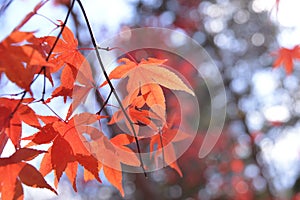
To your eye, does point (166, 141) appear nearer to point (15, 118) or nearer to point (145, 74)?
point (145, 74)

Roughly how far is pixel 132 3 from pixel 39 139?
238 centimetres

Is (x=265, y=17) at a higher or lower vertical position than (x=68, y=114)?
higher

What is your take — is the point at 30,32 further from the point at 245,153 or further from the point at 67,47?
the point at 245,153

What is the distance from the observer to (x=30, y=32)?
608mm

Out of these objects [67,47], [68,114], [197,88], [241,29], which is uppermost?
[241,29]

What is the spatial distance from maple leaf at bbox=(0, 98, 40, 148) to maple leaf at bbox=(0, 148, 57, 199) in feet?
0.14

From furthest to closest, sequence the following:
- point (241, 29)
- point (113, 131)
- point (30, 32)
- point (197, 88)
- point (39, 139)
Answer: point (241, 29)
point (197, 88)
point (113, 131)
point (39, 139)
point (30, 32)

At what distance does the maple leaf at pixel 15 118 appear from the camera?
694 mm

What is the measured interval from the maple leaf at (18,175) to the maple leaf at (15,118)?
4 centimetres

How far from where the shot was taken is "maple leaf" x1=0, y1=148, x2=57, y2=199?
655 millimetres

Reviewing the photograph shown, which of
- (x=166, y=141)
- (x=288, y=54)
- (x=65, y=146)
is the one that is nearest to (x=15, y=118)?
(x=65, y=146)

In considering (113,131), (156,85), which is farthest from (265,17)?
(156,85)

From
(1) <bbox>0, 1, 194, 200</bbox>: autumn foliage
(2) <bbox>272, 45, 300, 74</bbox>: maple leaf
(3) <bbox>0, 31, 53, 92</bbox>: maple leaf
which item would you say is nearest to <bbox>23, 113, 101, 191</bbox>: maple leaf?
(1) <bbox>0, 1, 194, 200</bbox>: autumn foliage

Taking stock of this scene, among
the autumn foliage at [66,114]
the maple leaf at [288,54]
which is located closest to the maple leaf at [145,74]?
the autumn foliage at [66,114]
